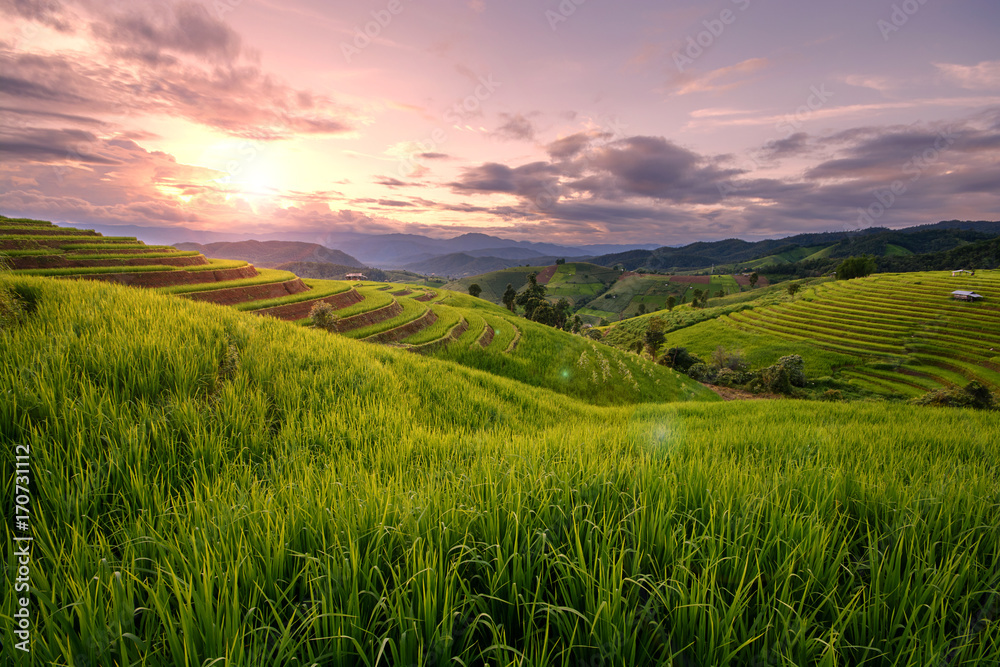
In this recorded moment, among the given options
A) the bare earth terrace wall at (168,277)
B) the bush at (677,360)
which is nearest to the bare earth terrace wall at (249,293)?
the bare earth terrace wall at (168,277)

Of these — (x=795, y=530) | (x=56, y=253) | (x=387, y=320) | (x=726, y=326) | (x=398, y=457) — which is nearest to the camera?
(x=795, y=530)

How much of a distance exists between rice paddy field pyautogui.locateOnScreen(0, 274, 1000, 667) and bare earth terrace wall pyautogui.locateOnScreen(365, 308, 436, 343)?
2070 centimetres

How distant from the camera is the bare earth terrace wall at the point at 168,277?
24.9 m

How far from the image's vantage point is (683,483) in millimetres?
2549

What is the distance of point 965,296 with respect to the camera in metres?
80.3

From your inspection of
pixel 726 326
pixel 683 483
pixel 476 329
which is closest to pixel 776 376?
pixel 476 329

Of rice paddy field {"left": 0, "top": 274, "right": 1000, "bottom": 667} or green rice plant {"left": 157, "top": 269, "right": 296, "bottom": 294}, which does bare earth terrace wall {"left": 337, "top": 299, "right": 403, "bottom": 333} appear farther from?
rice paddy field {"left": 0, "top": 274, "right": 1000, "bottom": 667}

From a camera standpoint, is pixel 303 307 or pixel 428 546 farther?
pixel 303 307

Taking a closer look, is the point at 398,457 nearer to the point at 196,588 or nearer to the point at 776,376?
the point at 196,588

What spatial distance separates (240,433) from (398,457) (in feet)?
5.17

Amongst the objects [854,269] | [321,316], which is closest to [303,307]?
[321,316]

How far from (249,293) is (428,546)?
1423 inches

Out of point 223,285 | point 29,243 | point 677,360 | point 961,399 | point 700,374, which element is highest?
point 29,243

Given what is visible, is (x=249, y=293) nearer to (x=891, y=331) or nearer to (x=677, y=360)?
(x=677, y=360)
